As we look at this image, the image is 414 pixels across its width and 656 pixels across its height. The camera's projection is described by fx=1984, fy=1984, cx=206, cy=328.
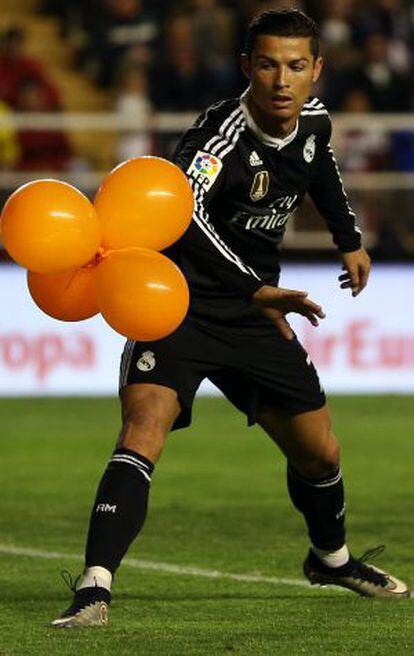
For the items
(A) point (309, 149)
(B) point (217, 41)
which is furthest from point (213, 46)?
(A) point (309, 149)

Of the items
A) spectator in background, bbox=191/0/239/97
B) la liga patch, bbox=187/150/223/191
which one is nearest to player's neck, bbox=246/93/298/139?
la liga patch, bbox=187/150/223/191

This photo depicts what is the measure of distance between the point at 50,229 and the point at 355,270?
5.13ft

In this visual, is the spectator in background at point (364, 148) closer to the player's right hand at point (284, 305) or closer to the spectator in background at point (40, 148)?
the spectator in background at point (40, 148)

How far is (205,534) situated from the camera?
9703 millimetres

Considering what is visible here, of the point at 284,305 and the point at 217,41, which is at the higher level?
the point at 284,305

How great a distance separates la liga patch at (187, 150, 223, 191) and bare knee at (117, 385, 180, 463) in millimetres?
754

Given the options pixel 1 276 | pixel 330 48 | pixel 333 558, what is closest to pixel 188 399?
pixel 333 558

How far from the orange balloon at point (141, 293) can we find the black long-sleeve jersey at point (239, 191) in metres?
0.30

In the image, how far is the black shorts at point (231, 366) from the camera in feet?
23.4

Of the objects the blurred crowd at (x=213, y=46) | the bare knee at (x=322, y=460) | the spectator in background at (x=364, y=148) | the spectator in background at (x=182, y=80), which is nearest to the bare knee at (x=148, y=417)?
the bare knee at (x=322, y=460)

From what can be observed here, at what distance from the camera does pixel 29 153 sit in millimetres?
17422

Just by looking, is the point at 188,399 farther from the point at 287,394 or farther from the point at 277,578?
the point at 277,578

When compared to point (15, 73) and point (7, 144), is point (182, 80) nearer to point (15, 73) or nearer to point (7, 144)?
point (15, 73)

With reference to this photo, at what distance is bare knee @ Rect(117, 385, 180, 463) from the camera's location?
22.8 feet
